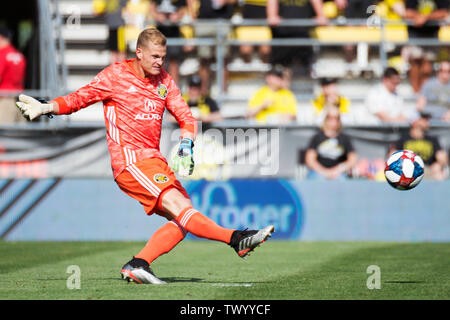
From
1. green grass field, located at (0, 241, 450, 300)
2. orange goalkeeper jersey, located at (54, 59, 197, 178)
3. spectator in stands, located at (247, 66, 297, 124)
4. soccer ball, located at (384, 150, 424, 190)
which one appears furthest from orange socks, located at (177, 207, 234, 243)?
spectator in stands, located at (247, 66, 297, 124)

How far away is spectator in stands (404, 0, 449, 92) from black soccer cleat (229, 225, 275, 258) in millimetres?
9913

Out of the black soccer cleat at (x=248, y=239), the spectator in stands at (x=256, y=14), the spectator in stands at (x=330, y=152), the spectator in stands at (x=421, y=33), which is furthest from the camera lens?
the spectator in stands at (x=421, y=33)

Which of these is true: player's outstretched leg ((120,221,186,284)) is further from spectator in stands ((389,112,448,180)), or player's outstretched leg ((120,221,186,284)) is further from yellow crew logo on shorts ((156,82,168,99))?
spectator in stands ((389,112,448,180))

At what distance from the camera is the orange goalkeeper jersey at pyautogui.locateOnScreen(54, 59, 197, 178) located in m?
7.90

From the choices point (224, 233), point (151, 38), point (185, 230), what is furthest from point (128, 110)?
point (224, 233)

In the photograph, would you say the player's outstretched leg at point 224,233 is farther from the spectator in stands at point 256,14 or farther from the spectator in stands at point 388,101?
the spectator in stands at point 256,14

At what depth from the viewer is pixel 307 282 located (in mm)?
7738

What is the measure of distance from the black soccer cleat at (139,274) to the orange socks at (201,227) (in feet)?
1.66

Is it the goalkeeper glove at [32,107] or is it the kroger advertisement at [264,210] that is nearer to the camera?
the goalkeeper glove at [32,107]

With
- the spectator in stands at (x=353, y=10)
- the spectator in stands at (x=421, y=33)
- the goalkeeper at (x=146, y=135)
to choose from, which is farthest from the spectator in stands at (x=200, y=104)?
the goalkeeper at (x=146, y=135)

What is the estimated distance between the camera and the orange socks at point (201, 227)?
7.52m

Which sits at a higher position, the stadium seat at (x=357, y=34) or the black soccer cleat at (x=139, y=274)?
the stadium seat at (x=357, y=34)
